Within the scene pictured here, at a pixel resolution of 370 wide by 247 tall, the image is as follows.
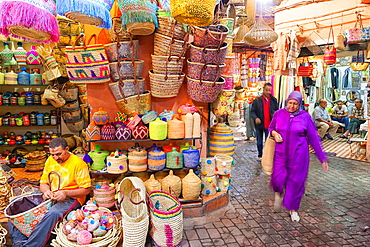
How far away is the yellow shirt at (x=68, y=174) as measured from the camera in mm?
2721

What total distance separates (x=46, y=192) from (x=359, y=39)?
637cm

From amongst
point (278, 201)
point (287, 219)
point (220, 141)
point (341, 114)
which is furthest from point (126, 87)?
point (341, 114)

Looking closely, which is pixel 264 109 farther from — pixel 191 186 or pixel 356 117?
pixel 356 117

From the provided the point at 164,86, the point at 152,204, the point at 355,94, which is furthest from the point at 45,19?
the point at 355,94

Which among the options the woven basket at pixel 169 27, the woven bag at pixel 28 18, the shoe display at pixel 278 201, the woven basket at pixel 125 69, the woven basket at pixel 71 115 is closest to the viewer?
the woven bag at pixel 28 18

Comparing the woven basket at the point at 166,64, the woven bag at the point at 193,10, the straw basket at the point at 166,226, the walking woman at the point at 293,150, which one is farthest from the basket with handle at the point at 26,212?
the walking woman at the point at 293,150

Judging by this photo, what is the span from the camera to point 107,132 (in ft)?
10.8

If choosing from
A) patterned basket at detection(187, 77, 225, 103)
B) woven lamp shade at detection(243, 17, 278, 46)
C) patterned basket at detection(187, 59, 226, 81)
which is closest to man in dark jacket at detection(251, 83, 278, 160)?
woven lamp shade at detection(243, 17, 278, 46)

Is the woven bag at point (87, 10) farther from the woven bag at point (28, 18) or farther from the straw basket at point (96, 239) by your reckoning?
the straw basket at point (96, 239)

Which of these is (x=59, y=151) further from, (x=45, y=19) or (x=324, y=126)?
(x=324, y=126)

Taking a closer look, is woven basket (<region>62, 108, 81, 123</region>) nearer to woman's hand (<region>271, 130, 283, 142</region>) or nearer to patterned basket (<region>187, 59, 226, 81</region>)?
patterned basket (<region>187, 59, 226, 81</region>)

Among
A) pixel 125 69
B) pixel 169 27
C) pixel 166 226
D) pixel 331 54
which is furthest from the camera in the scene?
pixel 331 54

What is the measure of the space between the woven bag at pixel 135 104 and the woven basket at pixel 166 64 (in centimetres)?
36

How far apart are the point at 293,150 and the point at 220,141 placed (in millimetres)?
1150
